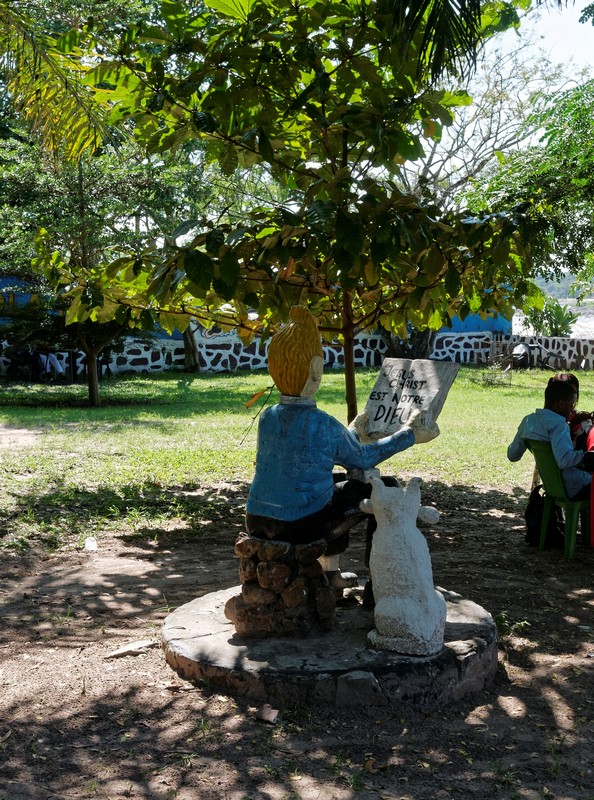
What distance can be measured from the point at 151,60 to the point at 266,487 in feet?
8.33

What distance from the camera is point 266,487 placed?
166 inches

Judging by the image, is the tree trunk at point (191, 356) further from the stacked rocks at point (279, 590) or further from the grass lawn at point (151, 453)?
the stacked rocks at point (279, 590)

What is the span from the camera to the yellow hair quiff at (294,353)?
419 cm

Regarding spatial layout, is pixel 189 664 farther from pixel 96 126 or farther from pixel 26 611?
pixel 96 126

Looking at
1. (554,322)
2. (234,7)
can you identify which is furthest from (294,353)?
(554,322)

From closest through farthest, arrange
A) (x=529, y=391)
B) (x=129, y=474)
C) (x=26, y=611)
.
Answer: (x=26, y=611) < (x=129, y=474) < (x=529, y=391)

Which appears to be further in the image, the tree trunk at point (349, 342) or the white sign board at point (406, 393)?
the tree trunk at point (349, 342)

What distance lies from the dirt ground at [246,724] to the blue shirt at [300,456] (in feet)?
2.96

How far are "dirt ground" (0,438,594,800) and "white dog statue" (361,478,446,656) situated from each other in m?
0.33

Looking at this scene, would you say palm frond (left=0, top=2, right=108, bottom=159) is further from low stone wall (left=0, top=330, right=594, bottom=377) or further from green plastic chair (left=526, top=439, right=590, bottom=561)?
low stone wall (left=0, top=330, right=594, bottom=377)

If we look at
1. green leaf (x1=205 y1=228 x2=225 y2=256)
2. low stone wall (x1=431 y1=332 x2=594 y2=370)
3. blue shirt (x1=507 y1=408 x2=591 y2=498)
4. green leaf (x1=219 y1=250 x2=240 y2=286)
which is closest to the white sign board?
green leaf (x1=219 y1=250 x2=240 y2=286)

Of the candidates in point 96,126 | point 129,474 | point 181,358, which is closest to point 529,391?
point 181,358

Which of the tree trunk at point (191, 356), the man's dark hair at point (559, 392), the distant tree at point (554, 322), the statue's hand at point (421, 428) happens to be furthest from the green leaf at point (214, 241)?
the distant tree at point (554, 322)

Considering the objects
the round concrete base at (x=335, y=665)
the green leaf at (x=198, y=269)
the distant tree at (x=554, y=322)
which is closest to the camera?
the round concrete base at (x=335, y=665)
